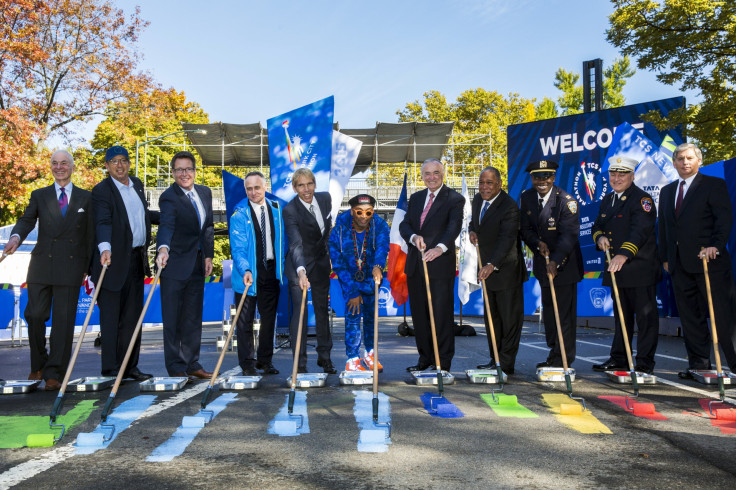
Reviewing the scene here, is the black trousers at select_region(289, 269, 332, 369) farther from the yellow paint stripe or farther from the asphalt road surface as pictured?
the yellow paint stripe

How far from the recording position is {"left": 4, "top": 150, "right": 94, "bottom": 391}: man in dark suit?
6164 millimetres

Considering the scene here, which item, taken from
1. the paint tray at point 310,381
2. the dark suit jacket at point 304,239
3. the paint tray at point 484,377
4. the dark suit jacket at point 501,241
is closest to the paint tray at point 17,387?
the paint tray at point 310,381

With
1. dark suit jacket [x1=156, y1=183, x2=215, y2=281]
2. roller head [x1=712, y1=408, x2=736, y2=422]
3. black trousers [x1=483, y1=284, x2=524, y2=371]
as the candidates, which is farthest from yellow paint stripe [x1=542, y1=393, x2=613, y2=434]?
dark suit jacket [x1=156, y1=183, x2=215, y2=281]

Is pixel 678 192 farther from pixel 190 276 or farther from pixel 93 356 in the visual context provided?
pixel 93 356

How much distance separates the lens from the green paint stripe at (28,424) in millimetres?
3949

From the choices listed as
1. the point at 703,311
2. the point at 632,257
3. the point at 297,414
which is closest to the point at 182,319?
the point at 297,414

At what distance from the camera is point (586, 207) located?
14227 mm

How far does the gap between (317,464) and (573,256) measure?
14.5 ft

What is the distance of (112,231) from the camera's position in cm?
654

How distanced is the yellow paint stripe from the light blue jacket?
3.15 meters

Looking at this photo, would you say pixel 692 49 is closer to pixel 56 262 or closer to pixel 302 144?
pixel 302 144

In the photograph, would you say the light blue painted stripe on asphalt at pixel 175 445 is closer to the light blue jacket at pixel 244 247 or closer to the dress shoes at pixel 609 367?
the light blue jacket at pixel 244 247

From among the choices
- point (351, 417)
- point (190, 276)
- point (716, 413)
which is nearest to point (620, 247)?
point (716, 413)

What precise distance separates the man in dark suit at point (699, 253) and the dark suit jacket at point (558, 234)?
99 cm
